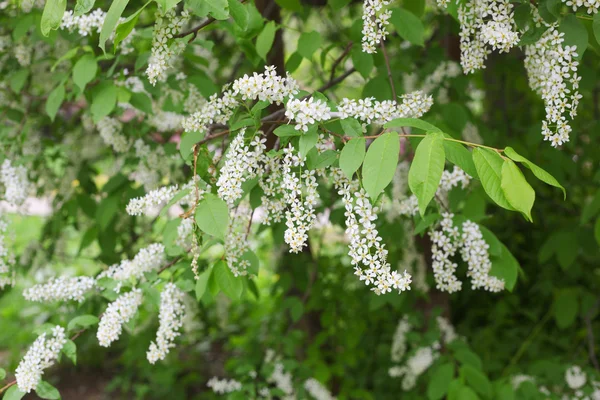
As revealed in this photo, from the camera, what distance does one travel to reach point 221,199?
1595 mm

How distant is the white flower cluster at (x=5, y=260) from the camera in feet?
7.32

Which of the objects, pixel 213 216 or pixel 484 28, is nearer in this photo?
pixel 213 216

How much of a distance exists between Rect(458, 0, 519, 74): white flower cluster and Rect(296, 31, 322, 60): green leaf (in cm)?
61

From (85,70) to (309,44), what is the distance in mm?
857

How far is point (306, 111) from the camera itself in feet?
4.77

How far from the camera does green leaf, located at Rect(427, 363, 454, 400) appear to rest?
274 cm

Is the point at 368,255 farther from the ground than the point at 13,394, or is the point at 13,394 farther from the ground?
the point at 368,255

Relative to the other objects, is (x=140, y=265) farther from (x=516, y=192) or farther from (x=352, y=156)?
(x=516, y=192)

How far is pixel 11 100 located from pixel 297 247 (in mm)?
2295

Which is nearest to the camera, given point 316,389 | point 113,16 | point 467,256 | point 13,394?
point 113,16

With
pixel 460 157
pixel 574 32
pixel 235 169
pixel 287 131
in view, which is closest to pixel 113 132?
pixel 235 169

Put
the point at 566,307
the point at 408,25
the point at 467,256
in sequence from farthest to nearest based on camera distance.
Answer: the point at 566,307 → the point at 408,25 → the point at 467,256

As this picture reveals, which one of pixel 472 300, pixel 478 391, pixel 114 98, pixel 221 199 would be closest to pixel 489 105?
pixel 472 300

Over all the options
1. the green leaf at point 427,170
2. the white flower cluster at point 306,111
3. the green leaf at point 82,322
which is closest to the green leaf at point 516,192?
the green leaf at point 427,170
